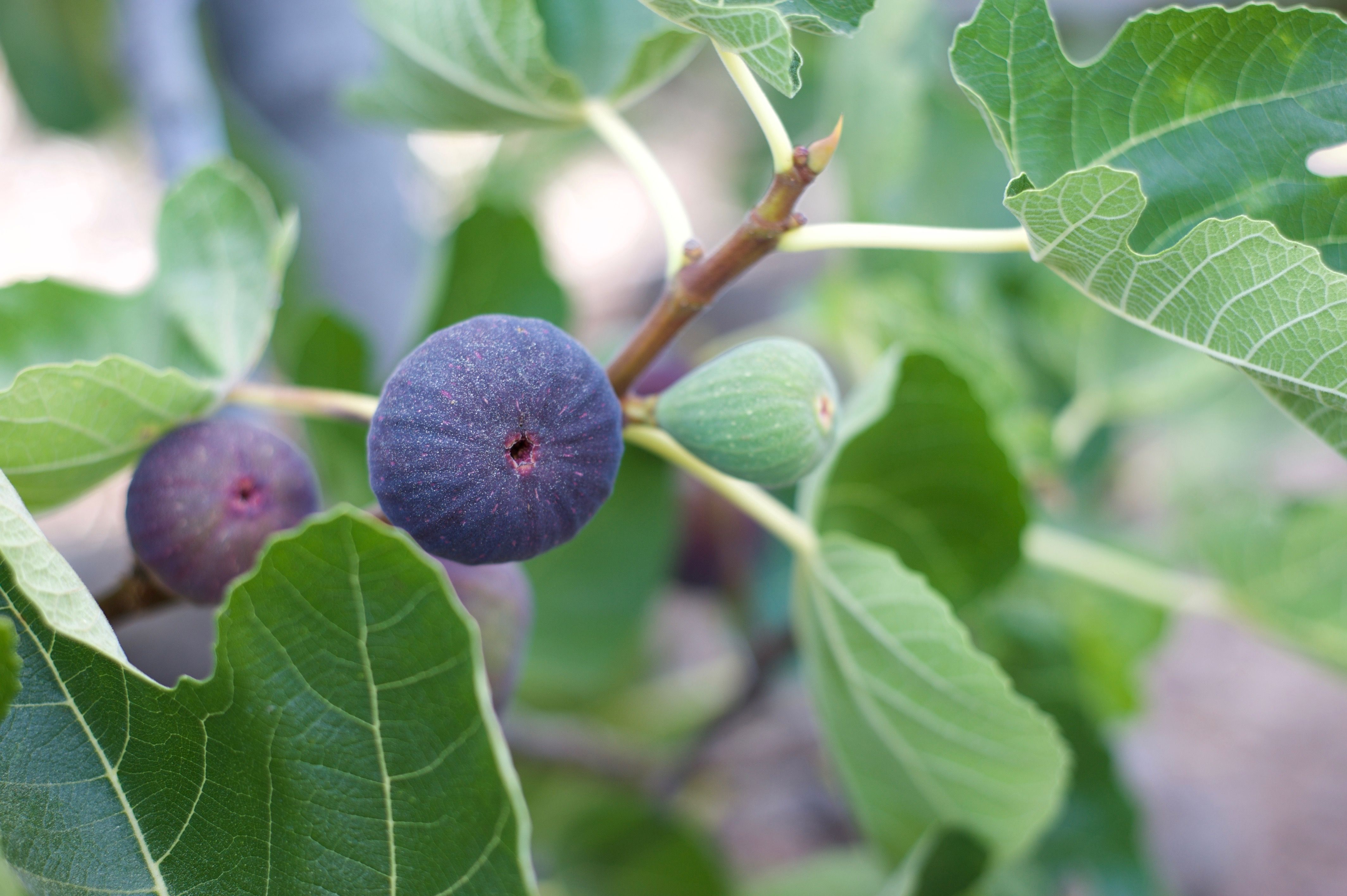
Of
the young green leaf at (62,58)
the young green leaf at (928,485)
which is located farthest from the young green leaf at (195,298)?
the young green leaf at (62,58)

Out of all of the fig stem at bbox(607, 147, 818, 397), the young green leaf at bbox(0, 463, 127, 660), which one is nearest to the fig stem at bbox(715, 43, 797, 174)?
the fig stem at bbox(607, 147, 818, 397)

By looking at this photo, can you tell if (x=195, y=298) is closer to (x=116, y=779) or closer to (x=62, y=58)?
(x=116, y=779)

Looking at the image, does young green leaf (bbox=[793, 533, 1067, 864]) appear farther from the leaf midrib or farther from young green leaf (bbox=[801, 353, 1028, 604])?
the leaf midrib

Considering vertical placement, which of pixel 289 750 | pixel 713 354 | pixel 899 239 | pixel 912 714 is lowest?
pixel 713 354

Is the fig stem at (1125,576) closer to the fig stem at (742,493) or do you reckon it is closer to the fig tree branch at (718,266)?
the fig stem at (742,493)

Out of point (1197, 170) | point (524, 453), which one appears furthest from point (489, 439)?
point (1197, 170)

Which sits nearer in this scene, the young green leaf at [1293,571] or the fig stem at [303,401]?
the fig stem at [303,401]
